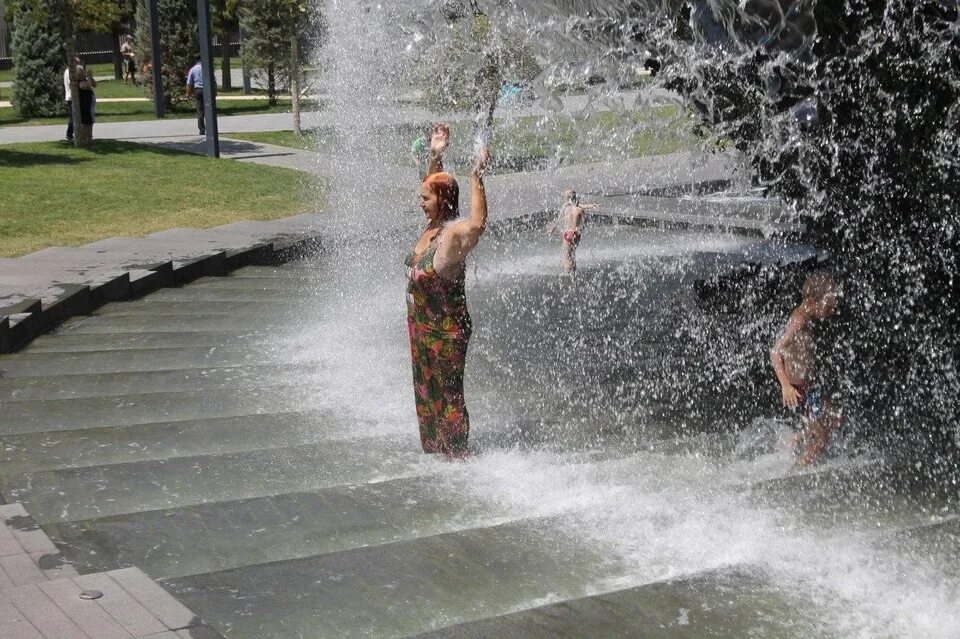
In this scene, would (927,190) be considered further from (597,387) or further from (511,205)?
(511,205)

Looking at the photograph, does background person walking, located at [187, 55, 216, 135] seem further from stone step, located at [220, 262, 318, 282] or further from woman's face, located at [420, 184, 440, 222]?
woman's face, located at [420, 184, 440, 222]

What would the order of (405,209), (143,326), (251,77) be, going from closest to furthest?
1. (143,326)
2. (405,209)
3. (251,77)

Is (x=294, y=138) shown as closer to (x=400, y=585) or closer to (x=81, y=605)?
(x=400, y=585)

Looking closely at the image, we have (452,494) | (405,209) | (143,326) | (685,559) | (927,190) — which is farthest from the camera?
(405,209)

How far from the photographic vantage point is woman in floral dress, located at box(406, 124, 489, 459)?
5.59 m

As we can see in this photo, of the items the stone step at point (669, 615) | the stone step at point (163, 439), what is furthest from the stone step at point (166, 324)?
the stone step at point (669, 615)

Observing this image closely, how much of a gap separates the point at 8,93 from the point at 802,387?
102 ft

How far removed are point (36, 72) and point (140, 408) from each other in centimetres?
2151

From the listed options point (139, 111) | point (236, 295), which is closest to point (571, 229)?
point (236, 295)

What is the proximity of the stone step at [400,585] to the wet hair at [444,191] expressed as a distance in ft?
5.35

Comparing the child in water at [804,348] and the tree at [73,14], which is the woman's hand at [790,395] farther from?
the tree at [73,14]

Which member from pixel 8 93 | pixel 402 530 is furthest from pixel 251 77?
pixel 402 530

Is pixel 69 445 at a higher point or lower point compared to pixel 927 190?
lower

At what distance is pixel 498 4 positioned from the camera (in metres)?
7.07
